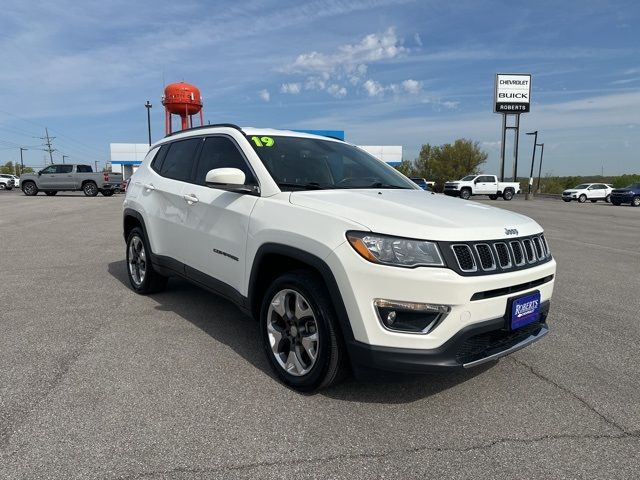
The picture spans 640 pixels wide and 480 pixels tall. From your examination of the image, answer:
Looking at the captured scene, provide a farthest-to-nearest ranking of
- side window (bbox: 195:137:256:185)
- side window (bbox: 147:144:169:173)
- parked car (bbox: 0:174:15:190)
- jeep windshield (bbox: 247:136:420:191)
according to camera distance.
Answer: parked car (bbox: 0:174:15:190)
side window (bbox: 147:144:169:173)
side window (bbox: 195:137:256:185)
jeep windshield (bbox: 247:136:420:191)

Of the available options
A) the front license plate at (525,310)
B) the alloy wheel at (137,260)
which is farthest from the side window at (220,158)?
the front license plate at (525,310)

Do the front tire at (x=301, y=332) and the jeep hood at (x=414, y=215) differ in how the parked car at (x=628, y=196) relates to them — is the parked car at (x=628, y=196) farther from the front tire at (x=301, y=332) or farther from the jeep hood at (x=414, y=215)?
the front tire at (x=301, y=332)

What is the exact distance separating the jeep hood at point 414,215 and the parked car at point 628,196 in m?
36.6

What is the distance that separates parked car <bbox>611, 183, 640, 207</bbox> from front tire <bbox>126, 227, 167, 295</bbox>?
3684cm

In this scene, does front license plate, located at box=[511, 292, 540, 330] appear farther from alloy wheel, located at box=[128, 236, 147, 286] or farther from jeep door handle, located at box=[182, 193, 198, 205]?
alloy wheel, located at box=[128, 236, 147, 286]

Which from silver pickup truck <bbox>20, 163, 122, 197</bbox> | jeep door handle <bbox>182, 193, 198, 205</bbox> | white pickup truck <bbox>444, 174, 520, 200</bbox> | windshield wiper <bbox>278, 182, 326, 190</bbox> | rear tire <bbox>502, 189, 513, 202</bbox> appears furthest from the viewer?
rear tire <bbox>502, 189, 513, 202</bbox>

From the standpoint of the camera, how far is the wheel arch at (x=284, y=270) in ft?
9.17

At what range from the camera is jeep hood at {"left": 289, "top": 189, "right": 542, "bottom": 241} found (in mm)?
2709

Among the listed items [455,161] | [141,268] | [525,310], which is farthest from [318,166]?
[455,161]

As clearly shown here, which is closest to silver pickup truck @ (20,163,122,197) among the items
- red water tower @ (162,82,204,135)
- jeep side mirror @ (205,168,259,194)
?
A: red water tower @ (162,82,204,135)

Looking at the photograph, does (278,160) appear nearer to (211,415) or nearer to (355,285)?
(355,285)

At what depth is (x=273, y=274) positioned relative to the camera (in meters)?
3.52

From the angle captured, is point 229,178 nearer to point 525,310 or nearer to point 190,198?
point 190,198

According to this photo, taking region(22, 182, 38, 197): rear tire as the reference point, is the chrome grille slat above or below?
above
